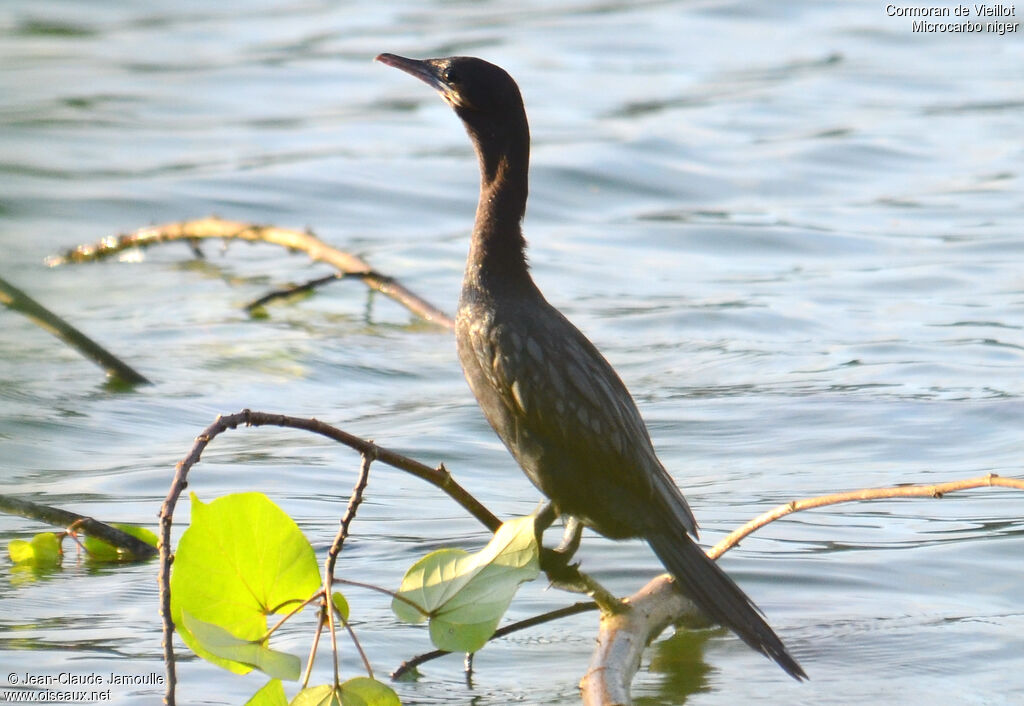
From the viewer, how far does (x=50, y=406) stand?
20.2ft

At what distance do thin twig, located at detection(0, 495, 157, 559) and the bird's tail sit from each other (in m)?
1.50

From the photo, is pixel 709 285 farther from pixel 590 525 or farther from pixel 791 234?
pixel 590 525

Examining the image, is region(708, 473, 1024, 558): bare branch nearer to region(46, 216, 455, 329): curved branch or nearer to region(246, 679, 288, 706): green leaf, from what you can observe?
region(246, 679, 288, 706): green leaf

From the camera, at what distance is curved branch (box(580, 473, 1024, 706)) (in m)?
3.13

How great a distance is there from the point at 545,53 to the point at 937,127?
12.5ft

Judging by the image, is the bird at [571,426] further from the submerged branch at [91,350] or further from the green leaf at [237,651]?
the submerged branch at [91,350]

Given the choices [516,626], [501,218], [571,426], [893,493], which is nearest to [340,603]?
[516,626]

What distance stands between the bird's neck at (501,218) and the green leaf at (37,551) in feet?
4.83

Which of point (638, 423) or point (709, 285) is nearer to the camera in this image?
point (638, 423)

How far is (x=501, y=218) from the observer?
149 inches

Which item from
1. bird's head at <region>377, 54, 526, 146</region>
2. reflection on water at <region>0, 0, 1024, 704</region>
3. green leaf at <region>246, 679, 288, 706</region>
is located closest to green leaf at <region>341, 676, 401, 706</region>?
green leaf at <region>246, 679, 288, 706</region>

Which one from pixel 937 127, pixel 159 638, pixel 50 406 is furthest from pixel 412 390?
pixel 937 127

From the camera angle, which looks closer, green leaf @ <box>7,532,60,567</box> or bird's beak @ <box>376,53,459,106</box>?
bird's beak @ <box>376,53,459,106</box>

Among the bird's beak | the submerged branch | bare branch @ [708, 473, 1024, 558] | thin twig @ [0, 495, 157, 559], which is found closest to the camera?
bare branch @ [708, 473, 1024, 558]
